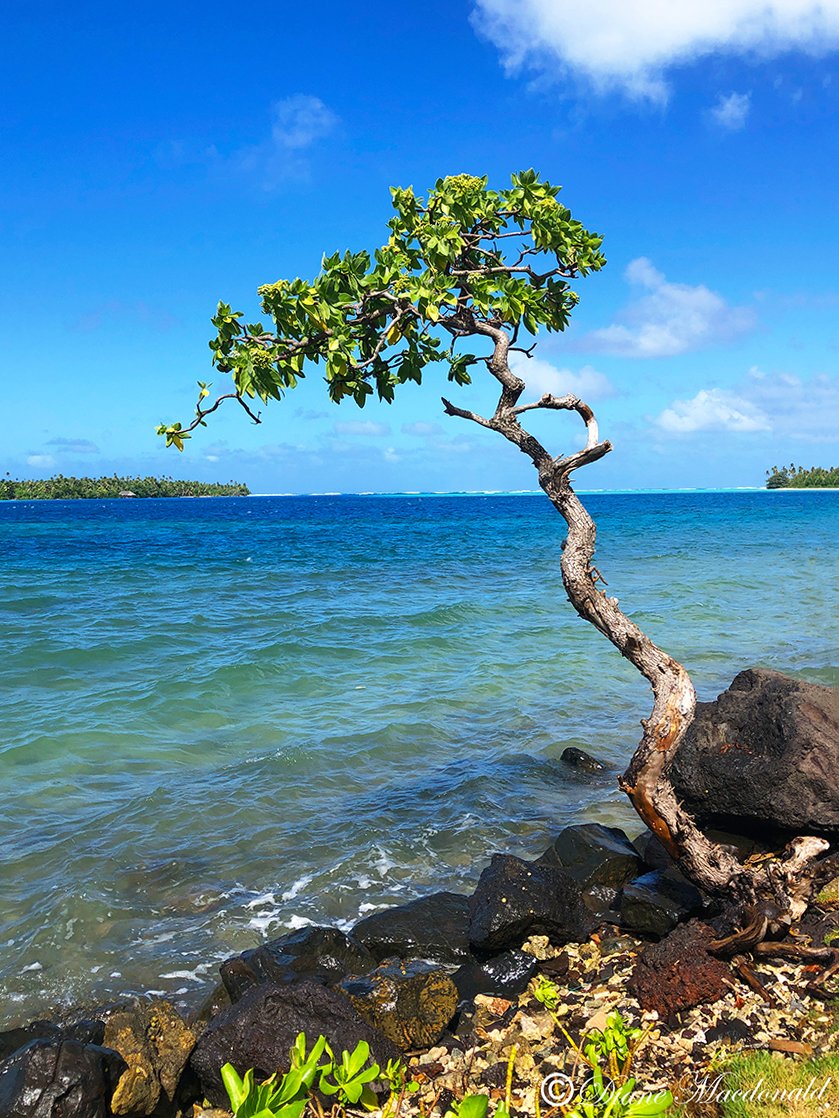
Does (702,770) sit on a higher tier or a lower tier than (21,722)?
higher

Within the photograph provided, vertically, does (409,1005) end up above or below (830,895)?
below

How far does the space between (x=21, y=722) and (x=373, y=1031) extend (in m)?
11.1

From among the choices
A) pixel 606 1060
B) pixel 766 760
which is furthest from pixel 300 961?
pixel 766 760

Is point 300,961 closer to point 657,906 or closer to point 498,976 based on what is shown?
point 498,976

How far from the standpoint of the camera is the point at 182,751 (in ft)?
42.9

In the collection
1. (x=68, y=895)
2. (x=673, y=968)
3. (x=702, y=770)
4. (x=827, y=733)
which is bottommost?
(x=68, y=895)

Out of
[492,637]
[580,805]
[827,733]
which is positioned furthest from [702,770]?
[492,637]

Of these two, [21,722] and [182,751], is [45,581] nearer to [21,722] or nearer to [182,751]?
[21,722]

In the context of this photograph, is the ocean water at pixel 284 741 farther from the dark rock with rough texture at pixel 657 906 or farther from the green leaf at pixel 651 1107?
the green leaf at pixel 651 1107

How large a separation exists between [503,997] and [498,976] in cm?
21

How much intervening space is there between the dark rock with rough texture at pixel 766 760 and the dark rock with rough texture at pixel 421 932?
3.08 m

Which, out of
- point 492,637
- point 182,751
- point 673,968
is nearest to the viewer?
point 673,968

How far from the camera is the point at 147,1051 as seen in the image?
554cm

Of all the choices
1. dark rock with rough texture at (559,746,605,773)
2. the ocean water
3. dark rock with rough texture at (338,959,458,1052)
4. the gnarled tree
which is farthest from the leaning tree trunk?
dark rock with rough texture at (559,746,605,773)
